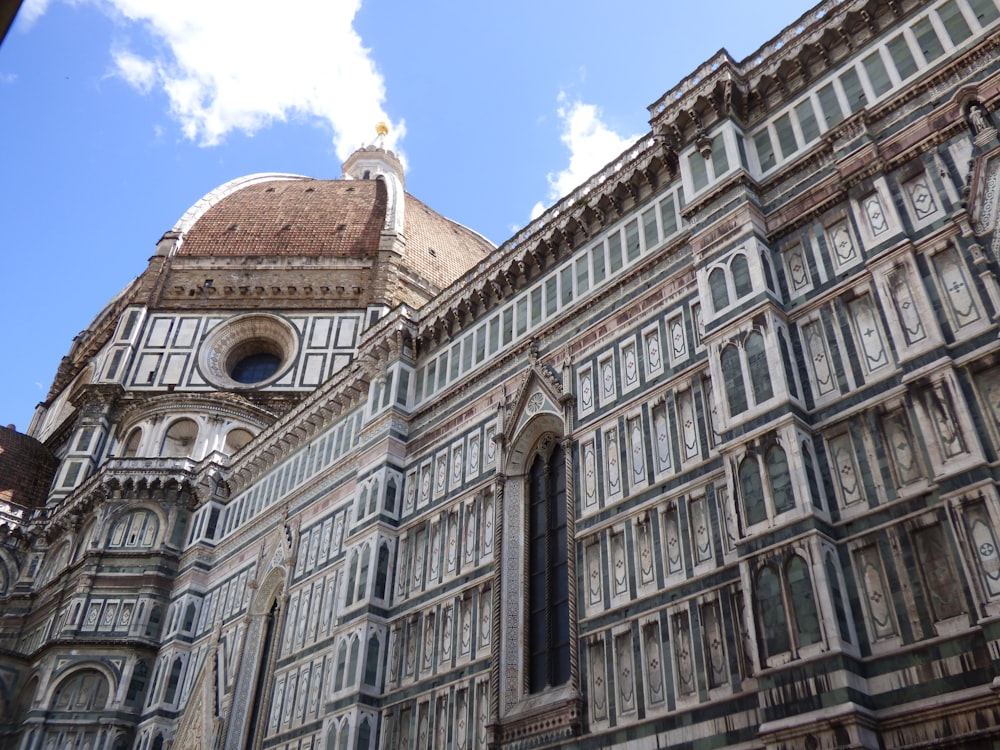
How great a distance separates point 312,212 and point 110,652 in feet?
89.3

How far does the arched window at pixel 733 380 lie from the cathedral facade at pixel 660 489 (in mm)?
57

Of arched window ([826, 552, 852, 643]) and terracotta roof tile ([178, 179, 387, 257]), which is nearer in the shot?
arched window ([826, 552, 852, 643])

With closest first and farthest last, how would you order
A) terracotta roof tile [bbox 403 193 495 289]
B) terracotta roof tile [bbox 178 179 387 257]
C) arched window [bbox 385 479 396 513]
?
arched window [bbox 385 479 396 513]
terracotta roof tile [bbox 178 179 387 257]
terracotta roof tile [bbox 403 193 495 289]

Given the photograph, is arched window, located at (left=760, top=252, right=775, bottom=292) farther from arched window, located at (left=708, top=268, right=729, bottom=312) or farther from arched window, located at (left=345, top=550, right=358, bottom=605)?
arched window, located at (left=345, top=550, right=358, bottom=605)

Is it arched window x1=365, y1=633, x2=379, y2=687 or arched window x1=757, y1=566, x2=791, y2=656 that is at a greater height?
arched window x1=365, y1=633, x2=379, y2=687

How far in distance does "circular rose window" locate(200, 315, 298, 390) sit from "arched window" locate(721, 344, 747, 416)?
88.1 ft

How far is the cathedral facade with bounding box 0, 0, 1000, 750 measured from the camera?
36.0 ft

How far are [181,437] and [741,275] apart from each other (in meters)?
25.9

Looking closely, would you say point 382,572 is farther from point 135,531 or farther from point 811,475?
point 135,531

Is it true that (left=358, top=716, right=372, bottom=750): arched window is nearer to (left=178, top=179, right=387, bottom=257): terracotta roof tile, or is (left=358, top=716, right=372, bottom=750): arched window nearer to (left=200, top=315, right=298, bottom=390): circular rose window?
(left=200, top=315, right=298, bottom=390): circular rose window

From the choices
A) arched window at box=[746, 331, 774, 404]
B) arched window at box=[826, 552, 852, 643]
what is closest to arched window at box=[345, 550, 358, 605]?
arched window at box=[746, 331, 774, 404]

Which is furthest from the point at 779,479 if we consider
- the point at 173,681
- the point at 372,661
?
the point at 173,681

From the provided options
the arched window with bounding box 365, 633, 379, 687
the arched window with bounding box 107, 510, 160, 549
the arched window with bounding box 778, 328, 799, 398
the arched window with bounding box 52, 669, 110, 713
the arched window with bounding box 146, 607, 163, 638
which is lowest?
the arched window with bounding box 365, 633, 379, 687

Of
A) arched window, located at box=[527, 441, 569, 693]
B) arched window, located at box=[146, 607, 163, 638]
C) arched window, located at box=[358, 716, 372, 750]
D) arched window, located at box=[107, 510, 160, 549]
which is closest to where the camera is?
arched window, located at box=[527, 441, 569, 693]
